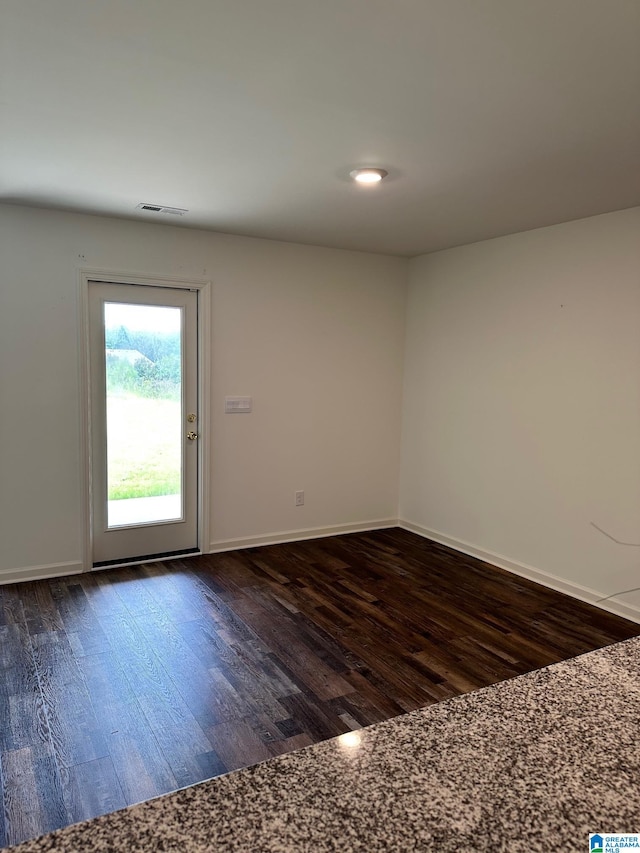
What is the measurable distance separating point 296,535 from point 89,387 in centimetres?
220

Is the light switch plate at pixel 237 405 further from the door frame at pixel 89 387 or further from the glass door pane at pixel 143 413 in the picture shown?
the glass door pane at pixel 143 413

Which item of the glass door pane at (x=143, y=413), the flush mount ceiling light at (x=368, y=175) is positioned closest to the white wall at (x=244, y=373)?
the glass door pane at (x=143, y=413)

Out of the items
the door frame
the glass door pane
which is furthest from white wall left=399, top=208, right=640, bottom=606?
the glass door pane

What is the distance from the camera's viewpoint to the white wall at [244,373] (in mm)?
3977

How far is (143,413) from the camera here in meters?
4.46

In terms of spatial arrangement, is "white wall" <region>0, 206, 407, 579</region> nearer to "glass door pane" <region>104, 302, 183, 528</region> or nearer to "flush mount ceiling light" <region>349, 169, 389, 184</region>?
"glass door pane" <region>104, 302, 183, 528</region>

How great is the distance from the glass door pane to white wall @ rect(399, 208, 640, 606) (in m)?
2.30

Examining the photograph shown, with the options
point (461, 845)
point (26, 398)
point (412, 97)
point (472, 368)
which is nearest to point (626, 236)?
point (472, 368)

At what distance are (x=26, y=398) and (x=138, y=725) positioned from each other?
2.45m

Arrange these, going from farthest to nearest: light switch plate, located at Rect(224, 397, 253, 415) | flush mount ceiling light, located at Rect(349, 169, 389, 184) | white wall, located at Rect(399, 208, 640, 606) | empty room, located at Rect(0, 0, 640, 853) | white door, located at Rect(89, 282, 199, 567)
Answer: light switch plate, located at Rect(224, 397, 253, 415) < white door, located at Rect(89, 282, 199, 567) < white wall, located at Rect(399, 208, 640, 606) < flush mount ceiling light, located at Rect(349, 169, 389, 184) < empty room, located at Rect(0, 0, 640, 853)

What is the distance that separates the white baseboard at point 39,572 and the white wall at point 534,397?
3.08 meters

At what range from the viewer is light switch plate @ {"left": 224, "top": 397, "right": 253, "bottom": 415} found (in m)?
4.76

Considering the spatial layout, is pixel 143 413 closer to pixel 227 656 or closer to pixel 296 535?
pixel 296 535

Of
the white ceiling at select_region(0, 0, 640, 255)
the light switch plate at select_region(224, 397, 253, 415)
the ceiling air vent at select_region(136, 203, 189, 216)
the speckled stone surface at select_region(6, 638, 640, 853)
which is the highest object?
the ceiling air vent at select_region(136, 203, 189, 216)
